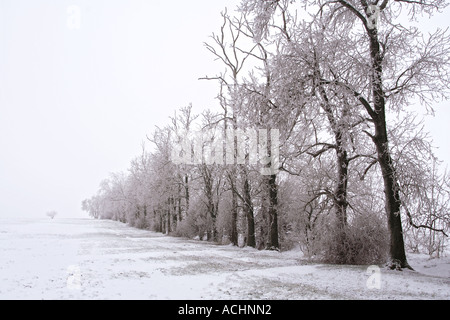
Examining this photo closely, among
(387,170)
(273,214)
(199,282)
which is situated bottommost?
(199,282)

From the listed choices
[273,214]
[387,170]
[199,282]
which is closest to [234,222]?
[273,214]

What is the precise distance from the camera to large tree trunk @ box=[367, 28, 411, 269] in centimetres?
969

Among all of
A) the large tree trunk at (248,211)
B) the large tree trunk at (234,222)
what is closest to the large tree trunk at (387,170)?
the large tree trunk at (248,211)

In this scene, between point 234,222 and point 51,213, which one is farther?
point 51,213

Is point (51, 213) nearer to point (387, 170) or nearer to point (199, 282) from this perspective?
point (199, 282)

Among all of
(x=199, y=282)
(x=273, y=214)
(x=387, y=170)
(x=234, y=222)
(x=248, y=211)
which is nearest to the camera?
(x=199, y=282)

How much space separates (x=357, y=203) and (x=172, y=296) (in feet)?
31.4

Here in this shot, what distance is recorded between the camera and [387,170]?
10.1m

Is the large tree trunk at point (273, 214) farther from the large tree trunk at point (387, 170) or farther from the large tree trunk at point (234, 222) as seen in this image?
the large tree trunk at point (387, 170)

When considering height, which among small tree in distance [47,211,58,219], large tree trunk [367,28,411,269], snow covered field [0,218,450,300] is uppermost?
large tree trunk [367,28,411,269]

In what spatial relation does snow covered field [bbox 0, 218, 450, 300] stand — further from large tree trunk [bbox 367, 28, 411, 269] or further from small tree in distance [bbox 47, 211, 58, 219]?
small tree in distance [bbox 47, 211, 58, 219]

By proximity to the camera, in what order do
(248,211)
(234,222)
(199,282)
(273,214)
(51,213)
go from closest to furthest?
(199,282)
(273,214)
(248,211)
(234,222)
(51,213)

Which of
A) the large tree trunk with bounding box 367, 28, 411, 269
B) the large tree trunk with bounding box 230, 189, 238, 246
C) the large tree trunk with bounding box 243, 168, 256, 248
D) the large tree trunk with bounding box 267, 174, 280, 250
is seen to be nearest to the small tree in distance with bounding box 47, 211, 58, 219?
the large tree trunk with bounding box 230, 189, 238, 246
